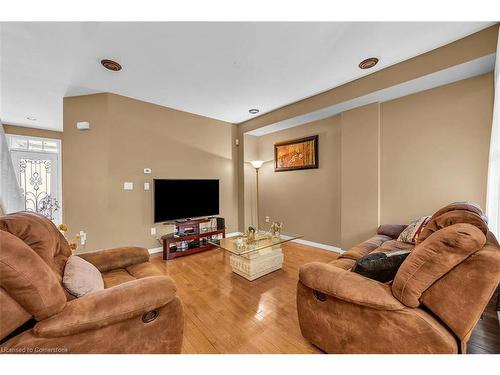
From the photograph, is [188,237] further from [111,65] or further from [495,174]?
[495,174]

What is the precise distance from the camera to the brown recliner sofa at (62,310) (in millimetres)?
845

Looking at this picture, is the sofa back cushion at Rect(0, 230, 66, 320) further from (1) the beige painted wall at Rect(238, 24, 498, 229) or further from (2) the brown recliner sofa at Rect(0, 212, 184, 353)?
(1) the beige painted wall at Rect(238, 24, 498, 229)

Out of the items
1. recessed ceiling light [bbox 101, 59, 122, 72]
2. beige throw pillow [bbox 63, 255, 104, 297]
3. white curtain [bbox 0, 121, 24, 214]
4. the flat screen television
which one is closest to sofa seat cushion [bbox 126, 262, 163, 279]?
beige throw pillow [bbox 63, 255, 104, 297]

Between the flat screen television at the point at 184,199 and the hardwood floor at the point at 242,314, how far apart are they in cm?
92

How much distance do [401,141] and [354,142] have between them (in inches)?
23.3

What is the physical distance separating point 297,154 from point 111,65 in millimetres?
3179

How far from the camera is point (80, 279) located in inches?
47.3

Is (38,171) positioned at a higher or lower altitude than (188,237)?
higher

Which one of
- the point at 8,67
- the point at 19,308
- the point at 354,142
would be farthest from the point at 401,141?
the point at 8,67

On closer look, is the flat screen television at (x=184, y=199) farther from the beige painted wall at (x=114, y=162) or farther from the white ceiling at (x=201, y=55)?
the white ceiling at (x=201, y=55)

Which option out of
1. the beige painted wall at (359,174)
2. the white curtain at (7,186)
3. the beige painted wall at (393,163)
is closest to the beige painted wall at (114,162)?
the white curtain at (7,186)

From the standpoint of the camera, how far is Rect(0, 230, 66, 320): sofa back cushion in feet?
2.69

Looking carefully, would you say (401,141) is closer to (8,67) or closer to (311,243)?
(311,243)

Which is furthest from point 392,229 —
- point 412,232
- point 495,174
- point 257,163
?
point 257,163
